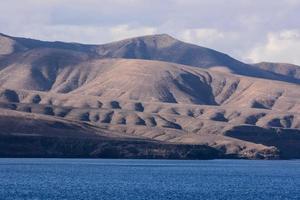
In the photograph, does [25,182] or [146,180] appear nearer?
[25,182]

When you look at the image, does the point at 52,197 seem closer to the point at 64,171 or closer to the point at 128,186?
the point at 128,186

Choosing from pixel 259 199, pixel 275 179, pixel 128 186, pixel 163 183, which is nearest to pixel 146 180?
pixel 163 183

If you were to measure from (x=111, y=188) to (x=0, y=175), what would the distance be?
28.6 metres

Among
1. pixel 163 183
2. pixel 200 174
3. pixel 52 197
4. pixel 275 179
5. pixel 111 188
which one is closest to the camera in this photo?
pixel 52 197

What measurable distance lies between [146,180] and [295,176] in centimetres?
3806

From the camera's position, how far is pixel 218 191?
392ft

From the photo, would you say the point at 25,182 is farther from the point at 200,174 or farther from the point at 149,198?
the point at 200,174

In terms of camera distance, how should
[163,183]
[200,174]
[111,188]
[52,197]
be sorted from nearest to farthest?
[52,197] → [111,188] → [163,183] → [200,174]

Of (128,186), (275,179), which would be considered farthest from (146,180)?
(275,179)

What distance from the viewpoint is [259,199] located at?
107 m

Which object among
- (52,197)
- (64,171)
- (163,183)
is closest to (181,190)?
(163,183)

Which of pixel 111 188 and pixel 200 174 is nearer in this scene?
pixel 111 188

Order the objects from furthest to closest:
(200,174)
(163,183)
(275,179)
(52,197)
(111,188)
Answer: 1. (200,174)
2. (275,179)
3. (163,183)
4. (111,188)
5. (52,197)

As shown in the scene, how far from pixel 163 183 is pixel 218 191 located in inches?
628
